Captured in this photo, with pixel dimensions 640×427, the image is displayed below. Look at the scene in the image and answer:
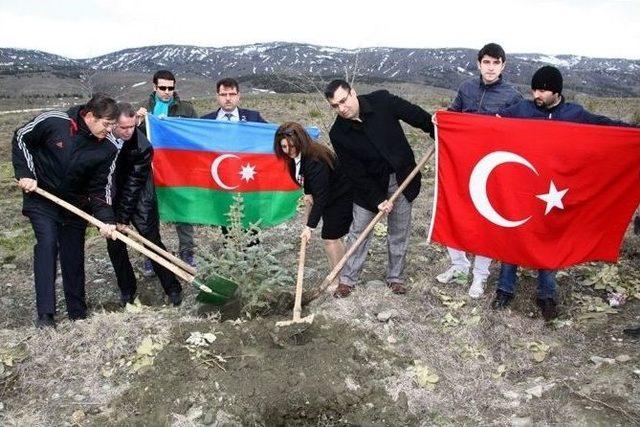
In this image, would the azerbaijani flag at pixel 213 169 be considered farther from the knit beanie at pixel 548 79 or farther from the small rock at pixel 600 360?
the small rock at pixel 600 360

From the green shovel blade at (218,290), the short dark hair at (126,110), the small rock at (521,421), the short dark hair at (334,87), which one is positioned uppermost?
the short dark hair at (334,87)

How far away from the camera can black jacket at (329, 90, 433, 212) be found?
4.68m

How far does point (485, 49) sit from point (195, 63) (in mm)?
202592

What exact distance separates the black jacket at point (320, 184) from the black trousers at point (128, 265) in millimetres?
1718

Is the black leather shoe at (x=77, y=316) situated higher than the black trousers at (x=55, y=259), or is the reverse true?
→ the black trousers at (x=55, y=259)

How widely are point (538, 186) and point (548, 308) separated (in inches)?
47.4

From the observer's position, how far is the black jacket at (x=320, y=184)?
4.62 metres

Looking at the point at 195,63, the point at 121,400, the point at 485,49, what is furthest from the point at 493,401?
the point at 195,63

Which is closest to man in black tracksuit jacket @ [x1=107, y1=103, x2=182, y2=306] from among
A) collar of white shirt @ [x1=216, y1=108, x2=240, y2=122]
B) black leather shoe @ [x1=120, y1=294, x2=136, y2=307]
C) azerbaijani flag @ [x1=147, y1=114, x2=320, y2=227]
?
black leather shoe @ [x1=120, y1=294, x2=136, y2=307]

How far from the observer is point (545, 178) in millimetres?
4539

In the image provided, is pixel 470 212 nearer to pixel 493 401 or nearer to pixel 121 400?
pixel 493 401

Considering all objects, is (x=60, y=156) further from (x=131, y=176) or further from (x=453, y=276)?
(x=453, y=276)

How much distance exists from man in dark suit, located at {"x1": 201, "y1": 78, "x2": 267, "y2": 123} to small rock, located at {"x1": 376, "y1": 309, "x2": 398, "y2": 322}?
295 cm

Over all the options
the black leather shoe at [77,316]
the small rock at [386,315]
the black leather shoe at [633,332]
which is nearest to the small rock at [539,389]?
the black leather shoe at [633,332]
